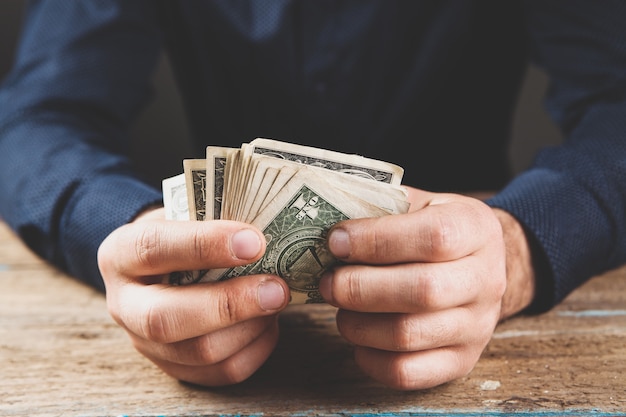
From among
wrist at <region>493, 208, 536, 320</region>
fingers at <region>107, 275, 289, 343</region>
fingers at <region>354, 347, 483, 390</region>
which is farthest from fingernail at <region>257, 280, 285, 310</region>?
wrist at <region>493, 208, 536, 320</region>

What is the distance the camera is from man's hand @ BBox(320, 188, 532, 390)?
22.5 inches

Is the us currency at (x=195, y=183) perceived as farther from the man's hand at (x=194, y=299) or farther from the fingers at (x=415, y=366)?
the fingers at (x=415, y=366)

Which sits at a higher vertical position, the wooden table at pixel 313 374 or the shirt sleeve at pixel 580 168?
the shirt sleeve at pixel 580 168

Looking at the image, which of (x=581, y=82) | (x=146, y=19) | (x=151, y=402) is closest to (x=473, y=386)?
(x=151, y=402)

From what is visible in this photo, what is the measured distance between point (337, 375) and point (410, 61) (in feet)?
3.31

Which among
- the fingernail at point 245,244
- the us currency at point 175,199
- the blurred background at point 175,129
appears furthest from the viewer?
the blurred background at point 175,129

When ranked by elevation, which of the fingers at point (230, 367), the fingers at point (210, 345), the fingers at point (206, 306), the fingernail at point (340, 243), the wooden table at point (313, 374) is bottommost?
the wooden table at point (313, 374)

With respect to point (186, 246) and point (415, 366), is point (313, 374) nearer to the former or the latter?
point (415, 366)

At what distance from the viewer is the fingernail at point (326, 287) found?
1.99ft

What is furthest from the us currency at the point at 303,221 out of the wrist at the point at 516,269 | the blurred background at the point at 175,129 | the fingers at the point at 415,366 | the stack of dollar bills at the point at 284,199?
the blurred background at the point at 175,129

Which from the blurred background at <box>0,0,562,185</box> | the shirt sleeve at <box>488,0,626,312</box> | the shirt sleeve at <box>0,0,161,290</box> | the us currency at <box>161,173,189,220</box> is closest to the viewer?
the us currency at <box>161,173,189,220</box>

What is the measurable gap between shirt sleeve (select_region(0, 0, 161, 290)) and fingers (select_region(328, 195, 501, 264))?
1.40ft

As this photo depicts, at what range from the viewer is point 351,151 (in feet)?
5.04

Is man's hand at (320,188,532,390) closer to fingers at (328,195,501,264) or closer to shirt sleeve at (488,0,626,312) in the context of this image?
fingers at (328,195,501,264)
